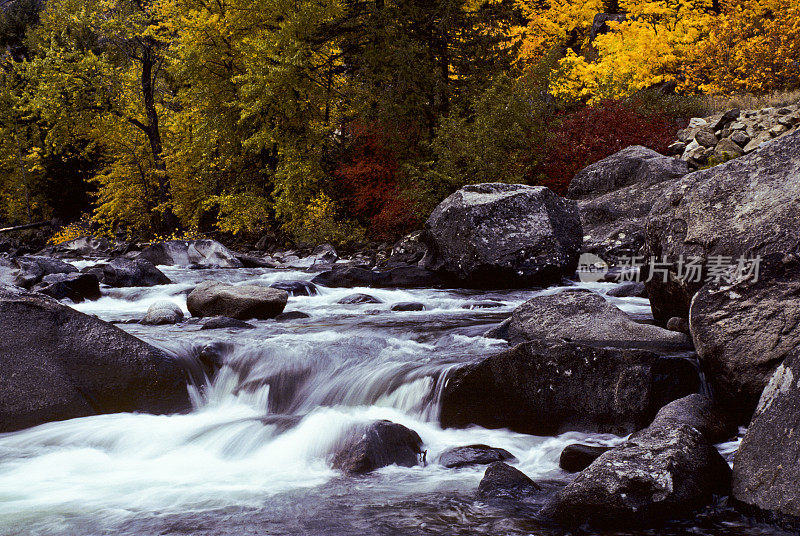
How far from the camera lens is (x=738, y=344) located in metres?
4.72

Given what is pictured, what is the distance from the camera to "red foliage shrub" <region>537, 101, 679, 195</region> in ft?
54.3

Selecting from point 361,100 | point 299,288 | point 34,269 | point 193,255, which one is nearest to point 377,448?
point 299,288

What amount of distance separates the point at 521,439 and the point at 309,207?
49.6ft

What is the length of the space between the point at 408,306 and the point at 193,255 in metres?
9.54

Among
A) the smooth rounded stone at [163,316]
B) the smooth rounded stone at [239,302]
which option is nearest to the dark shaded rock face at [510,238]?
the smooth rounded stone at [239,302]

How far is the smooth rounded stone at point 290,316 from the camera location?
9359mm

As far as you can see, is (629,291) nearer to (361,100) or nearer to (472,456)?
(472,456)

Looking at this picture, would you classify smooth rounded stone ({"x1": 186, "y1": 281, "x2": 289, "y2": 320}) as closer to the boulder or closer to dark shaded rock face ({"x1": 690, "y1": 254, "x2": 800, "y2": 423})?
dark shaded rock face ({"x1": 690, "y1": 254, "x2": 800, "y2": 423})

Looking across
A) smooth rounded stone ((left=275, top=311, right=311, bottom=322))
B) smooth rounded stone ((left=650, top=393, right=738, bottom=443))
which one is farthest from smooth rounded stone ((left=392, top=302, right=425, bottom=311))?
smooth rounded stone ((left=650, top=393, right=738, bottom=443))

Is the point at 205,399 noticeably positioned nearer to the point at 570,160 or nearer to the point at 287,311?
the point at 287,311

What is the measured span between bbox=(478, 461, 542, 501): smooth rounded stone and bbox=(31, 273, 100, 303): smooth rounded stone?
9.49 m

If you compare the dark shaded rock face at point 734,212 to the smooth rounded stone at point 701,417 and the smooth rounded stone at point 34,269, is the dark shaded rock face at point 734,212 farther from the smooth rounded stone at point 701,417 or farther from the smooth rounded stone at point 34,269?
the smooth rounded stone at point 34,269

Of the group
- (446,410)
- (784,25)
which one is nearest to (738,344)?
(446,410)

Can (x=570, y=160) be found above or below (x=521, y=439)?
above
